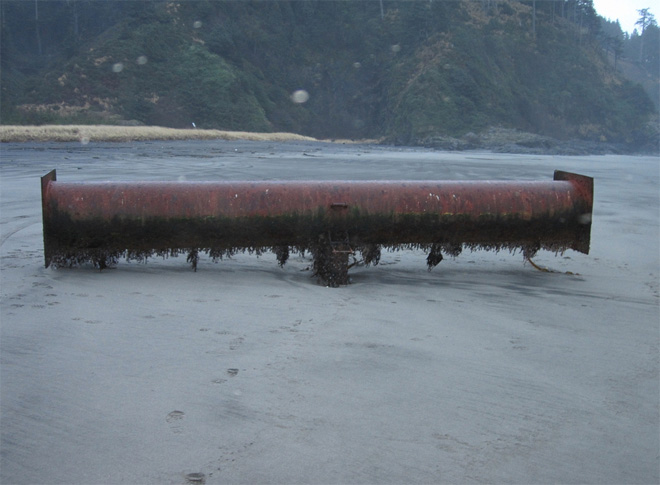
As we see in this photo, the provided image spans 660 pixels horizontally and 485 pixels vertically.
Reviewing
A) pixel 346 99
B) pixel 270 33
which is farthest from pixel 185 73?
pixel 346 99

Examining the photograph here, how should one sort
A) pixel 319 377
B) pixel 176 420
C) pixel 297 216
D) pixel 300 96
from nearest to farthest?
1. pixel 176 420
2. pixel 319 377
3. pixel 297 216
4. pixel 300 96

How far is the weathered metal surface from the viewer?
4.16 meters

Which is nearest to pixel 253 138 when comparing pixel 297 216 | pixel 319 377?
pixel 297 216

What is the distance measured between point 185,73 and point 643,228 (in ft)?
160

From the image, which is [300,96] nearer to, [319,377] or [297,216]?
[297,216]

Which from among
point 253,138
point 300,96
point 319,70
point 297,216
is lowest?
point 297,216

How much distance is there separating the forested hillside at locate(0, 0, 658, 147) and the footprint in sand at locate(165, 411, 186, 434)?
42.8 meters

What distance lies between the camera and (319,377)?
2.57m

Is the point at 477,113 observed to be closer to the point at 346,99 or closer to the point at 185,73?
the point at 346,99

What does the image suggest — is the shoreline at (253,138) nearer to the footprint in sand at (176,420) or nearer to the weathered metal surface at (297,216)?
the weathered metal surface at (297,216)

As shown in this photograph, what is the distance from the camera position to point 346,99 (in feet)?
193

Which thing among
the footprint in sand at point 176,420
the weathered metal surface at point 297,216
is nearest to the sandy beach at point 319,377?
the footprint in sand at point 176,420

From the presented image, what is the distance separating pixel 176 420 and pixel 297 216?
2.28 m

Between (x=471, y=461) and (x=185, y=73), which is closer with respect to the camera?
(x=471, y=461)
